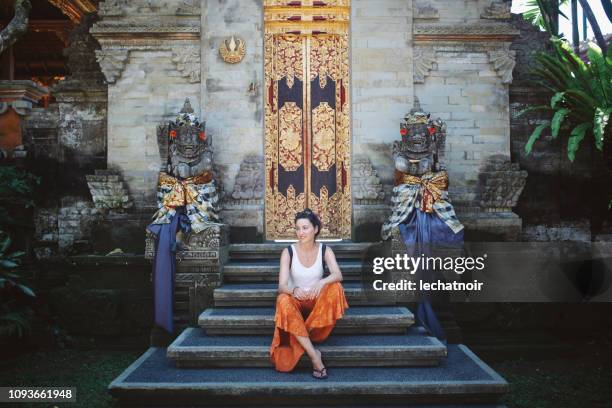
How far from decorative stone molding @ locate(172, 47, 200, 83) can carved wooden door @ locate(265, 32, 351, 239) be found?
0.99 metres

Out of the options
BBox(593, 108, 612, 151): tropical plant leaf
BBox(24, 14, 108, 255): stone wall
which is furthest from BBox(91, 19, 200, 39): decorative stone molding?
BBox(593, 108, 612, 151): tropical plant leaf

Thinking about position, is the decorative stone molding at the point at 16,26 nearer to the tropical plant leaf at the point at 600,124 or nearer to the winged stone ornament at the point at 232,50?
the winged stone ornament at the point at 232,50

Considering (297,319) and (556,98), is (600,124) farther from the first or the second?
(297,319)

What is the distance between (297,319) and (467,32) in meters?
4.93

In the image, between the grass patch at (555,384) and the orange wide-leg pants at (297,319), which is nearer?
the orange wide-leg pants at (297,319)

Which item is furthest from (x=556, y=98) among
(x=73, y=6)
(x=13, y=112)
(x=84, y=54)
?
(x=73, y=6)

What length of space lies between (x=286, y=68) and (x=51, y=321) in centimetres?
470

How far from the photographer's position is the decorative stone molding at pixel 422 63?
269 inches

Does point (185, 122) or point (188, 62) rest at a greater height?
point (188, 62)

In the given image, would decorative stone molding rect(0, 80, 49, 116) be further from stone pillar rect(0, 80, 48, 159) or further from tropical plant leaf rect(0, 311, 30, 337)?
tropical plant leaf rect(0, 311, 30, 337)

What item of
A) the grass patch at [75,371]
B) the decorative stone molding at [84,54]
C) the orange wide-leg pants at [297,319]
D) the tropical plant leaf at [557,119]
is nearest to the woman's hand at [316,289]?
the orange wide-leg pants at [297,319]

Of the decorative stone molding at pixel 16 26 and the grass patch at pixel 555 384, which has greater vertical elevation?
the decorative stone molding at pixel 16 26

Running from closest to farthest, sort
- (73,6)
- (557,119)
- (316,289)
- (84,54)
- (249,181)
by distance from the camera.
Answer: (316,289)
(557,119)
(249,181)
(84,54)
(73,6)

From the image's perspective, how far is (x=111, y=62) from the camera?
22.2 feet
